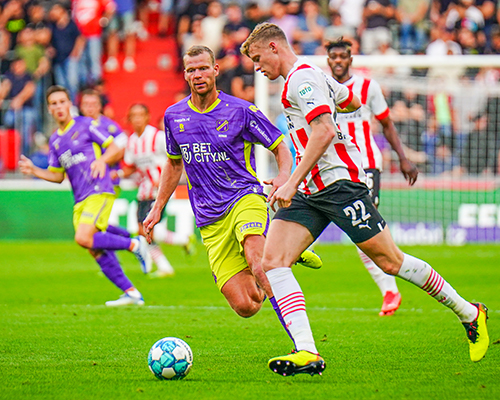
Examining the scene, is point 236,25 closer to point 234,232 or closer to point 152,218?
point 152,218

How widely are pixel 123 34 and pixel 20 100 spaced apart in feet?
15.2

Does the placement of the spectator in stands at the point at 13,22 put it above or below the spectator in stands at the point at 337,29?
above

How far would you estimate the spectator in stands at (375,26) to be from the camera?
20.0 m

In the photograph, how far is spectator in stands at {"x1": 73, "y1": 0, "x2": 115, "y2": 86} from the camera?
20734 millimetres

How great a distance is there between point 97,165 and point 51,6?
1349cm

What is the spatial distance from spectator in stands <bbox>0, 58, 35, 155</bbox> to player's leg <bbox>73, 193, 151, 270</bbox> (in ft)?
31.0

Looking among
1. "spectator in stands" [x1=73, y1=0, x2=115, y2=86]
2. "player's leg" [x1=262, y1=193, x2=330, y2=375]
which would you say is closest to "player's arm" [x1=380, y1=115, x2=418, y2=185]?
"player's leg" [x1=262, y1=193, x2=330, y2=375]

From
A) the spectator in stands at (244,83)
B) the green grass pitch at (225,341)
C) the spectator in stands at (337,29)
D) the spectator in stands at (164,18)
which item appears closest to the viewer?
the green grass pitch at (225,341)

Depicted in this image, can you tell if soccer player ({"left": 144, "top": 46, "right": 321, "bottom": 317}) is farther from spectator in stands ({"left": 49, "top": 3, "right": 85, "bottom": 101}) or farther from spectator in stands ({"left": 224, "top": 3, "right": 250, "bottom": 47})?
spectator in stands ({"left": 49, "top": 3, "right": 85, "bottom": 101})

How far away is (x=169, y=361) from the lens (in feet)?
17.5

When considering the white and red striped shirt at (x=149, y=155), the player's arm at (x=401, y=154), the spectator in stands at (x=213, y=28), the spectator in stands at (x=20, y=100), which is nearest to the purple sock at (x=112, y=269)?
the white and red striped shirt at (x=149, y=155)

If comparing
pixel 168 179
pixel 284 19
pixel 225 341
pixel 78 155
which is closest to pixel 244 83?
pixel 284 19

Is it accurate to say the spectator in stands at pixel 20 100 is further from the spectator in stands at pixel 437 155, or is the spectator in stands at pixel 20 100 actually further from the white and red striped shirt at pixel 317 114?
the white and red striped shirt at pixel 317 114

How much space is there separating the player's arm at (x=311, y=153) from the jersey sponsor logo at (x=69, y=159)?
502 centimetres
